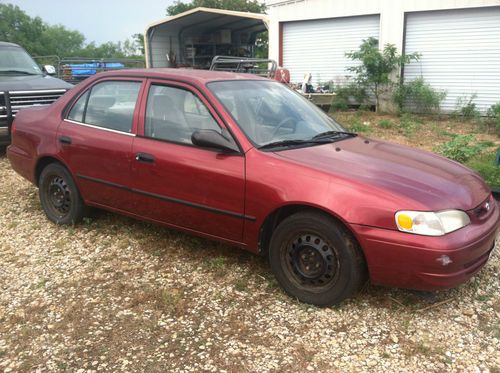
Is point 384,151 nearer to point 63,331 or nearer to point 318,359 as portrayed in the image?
point 318,359

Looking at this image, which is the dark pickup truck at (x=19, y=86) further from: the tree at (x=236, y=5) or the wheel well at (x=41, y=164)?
the tree at (x=236, y=5)

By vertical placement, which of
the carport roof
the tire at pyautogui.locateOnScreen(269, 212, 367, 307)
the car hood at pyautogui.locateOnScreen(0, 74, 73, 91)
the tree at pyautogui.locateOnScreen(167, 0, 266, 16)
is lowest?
the tire at pyautogui.locateOnScreen(269, 212, 367, 307)

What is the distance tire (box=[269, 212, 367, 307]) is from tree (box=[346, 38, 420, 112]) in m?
10.8

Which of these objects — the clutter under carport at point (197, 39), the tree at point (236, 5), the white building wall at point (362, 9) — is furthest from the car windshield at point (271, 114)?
the tree at point (236, 5)

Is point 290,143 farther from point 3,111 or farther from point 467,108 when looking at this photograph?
point 467,108

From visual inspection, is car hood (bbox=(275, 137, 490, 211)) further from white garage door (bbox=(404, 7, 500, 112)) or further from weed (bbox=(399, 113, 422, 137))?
white garage door (bbox=(404, 7, 500, 112))

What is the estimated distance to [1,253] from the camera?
4535 millimetres

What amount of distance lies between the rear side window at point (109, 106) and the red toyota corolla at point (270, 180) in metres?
0.01

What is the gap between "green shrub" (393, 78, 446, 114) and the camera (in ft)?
42.3

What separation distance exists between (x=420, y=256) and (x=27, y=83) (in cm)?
783

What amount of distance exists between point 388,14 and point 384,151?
35.5 ft

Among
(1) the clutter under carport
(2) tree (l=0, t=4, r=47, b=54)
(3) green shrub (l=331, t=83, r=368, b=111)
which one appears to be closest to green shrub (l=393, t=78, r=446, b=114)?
(3) green shrub (l=331, t=83, r=368, b=111)

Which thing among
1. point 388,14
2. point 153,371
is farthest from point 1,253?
point 388,14

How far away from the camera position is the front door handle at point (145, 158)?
401cm
